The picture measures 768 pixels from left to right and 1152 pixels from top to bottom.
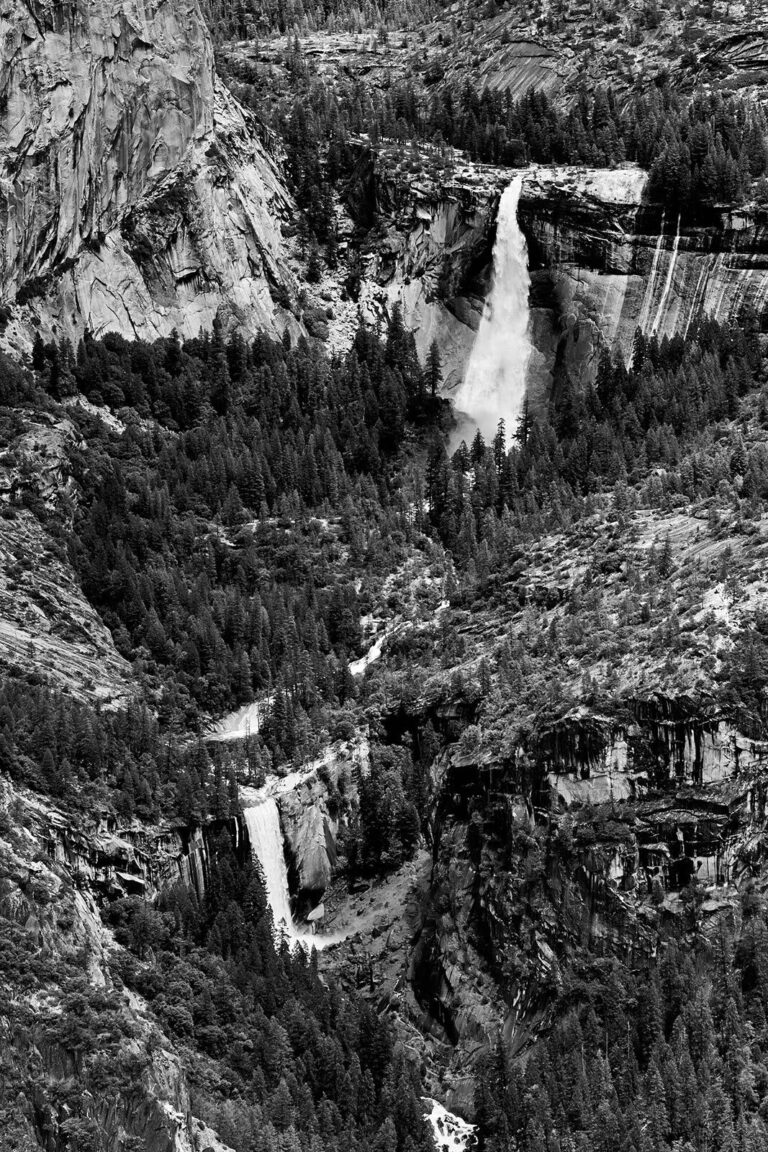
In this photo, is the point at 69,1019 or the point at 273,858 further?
the point at 273,858

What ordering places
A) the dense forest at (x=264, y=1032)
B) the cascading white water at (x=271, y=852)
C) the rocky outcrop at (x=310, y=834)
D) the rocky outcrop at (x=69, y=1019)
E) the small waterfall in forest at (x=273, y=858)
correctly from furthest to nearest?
the rocky outcrop at (x=310, y=834) < the cascading white water at (x=271, y=852) < the small waterfall in forest at (x=273, y=858) < the dense forest at (x=264, y=1032) < the rocky outcrop at (x=69, y=1019)

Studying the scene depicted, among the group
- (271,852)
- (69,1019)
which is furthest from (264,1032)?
(271,852)

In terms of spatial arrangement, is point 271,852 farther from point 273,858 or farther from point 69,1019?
point 69,1019

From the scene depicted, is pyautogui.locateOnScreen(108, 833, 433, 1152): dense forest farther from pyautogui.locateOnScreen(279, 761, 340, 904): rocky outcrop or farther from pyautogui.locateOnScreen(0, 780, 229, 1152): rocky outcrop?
pyautogui.locateOnScreen(279, 761, 340, 904): rocky outcrop

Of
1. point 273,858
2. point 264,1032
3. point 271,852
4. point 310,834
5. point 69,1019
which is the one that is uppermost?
point 69,1019

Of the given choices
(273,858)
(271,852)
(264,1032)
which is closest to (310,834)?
(271,852)

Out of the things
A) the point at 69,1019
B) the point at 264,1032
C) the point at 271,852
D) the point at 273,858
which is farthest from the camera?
the point at 271,852

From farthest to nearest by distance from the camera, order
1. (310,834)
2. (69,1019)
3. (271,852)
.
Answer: (310,834)
(271,852)
(69,1019)

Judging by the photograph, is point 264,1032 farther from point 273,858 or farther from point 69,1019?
point 273,858

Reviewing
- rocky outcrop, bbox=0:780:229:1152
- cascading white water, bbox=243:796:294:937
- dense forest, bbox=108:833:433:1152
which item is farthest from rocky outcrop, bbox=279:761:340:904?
rocky outcrop, bbox=0:780:229:1152

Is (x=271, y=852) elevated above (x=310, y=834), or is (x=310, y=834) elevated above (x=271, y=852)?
(x=310, y=834)

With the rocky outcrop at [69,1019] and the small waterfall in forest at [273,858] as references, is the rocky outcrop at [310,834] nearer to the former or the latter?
the small waterfall in forest at [273,858]

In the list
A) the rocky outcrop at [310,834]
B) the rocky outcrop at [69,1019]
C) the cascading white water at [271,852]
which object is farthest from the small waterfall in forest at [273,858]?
the rocky outcrop at [69,1019]
